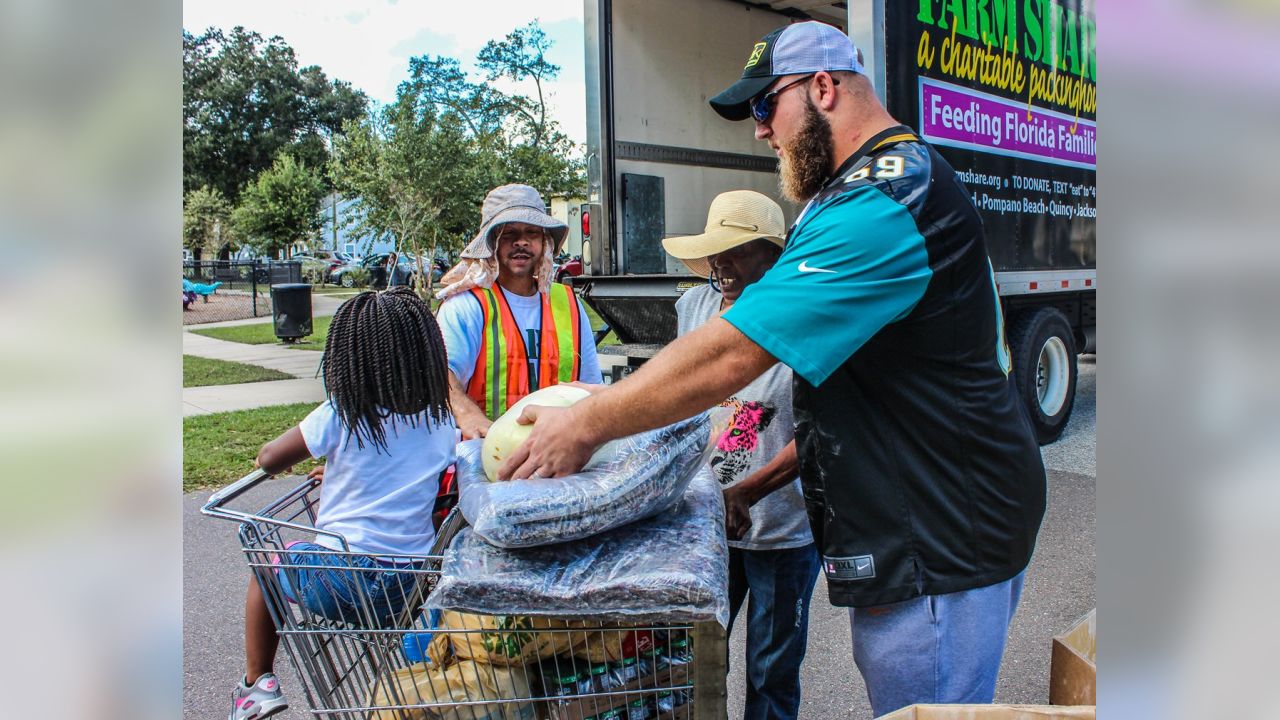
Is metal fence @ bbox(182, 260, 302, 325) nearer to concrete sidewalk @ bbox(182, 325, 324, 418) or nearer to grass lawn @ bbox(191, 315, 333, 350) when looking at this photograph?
grass lawn @ bbox(191, 315, 333, 350)

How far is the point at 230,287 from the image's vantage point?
2581 cm

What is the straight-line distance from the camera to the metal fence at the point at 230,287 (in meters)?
20.8

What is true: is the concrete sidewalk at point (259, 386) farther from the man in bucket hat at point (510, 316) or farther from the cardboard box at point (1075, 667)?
the cardboard box at point (1075, 667)

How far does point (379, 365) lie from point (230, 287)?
25572mm

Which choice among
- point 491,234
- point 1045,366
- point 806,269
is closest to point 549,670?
point 806,269

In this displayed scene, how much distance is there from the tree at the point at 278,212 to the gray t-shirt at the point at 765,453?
137 ft

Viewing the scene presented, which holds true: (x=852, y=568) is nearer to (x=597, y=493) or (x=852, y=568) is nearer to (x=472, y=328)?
(x=597, y=493)

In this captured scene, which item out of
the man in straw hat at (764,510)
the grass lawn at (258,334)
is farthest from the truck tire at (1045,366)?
the grass lawn at (258,334)

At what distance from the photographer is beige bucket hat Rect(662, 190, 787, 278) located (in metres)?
2.64

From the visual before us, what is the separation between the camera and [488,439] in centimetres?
182
